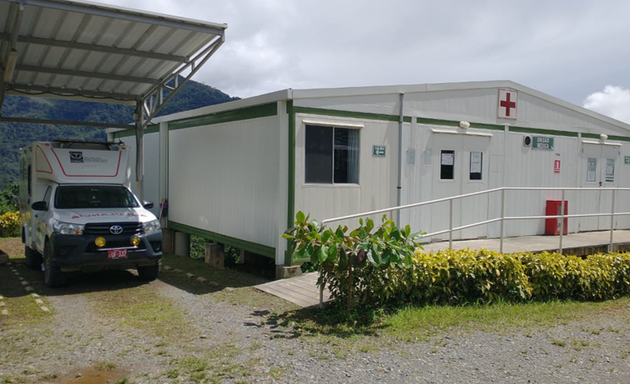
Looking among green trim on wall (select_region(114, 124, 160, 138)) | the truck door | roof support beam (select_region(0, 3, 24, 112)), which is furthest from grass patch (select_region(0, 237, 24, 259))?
roof support beam (select_region(0, 3, 24, 112))

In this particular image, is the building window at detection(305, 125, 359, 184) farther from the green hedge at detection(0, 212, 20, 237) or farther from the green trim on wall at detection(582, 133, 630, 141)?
the green hedge at detection(0, 212, 20, 237)

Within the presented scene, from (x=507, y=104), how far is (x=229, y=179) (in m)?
6.19

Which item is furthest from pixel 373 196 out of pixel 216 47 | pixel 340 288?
pixel 216 47

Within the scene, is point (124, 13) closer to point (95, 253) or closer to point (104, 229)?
point (104, 229)

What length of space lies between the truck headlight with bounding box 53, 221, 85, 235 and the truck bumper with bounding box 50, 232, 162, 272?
0.29 feet

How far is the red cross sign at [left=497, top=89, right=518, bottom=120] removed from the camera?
11.5 meters

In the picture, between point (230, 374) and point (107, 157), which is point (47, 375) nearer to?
point (230, 374)

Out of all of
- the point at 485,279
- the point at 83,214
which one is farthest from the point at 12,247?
the point at 485,279

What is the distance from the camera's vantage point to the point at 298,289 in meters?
8.07

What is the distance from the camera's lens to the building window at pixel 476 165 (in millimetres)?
11203

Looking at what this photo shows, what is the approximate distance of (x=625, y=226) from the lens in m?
13.6

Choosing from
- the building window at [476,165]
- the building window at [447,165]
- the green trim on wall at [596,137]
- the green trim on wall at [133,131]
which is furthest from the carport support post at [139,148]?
the green trim on wall at [596,137]

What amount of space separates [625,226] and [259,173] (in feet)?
32.3

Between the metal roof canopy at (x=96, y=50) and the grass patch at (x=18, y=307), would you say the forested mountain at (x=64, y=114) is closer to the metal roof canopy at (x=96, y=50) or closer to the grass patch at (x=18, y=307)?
the metal roof canopy at (x=96, y=50)
